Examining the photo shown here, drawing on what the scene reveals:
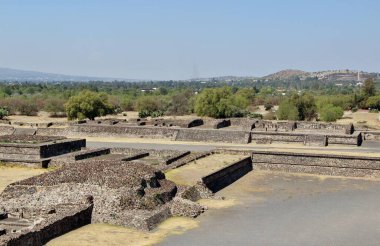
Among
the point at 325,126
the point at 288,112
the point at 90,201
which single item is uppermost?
the point at 288,112

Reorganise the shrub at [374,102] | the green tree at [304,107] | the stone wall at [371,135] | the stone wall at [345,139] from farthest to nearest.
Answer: the shrub at [374,102] → the green tree at [304,107] → the stone wall at [371,135] → the stone wall at [345,139]

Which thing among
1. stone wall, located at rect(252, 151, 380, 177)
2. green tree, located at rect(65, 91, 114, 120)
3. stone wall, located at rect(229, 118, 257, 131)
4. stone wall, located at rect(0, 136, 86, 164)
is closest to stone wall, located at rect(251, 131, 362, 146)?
stone wall, located at rect(229, 118, 257, 131)

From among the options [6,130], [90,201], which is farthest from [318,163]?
[6,130]

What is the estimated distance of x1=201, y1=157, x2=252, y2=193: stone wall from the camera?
23900 millimetres

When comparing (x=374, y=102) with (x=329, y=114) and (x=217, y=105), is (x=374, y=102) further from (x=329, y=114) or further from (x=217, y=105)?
(x=217, y=105)

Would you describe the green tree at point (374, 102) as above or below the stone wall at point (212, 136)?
above

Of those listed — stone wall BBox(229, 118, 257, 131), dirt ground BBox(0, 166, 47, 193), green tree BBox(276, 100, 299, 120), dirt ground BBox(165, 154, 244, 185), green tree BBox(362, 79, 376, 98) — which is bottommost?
dirt ground BBox(0, 166, 47, 193)

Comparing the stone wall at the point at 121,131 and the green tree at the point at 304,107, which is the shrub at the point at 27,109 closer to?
the stone wall at the point at 121,131

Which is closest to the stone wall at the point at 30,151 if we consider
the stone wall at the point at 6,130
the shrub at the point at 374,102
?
the stone wall at the point at 6,130

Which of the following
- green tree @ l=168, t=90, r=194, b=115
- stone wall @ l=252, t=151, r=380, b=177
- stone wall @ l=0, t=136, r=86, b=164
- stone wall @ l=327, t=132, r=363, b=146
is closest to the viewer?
stone wall @ l=252, t=151, r=380, b=177

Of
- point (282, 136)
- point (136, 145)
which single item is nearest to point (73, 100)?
point (136, 145)

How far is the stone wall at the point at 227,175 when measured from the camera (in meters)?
23.9

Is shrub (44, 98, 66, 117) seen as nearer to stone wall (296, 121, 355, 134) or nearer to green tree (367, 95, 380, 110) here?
stone wall (296, 121, 355, 134)

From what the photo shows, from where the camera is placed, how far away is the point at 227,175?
86.4 feet
